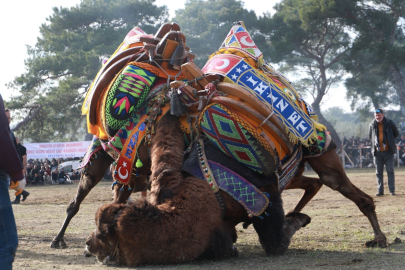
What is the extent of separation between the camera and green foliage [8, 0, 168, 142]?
96.8 feet

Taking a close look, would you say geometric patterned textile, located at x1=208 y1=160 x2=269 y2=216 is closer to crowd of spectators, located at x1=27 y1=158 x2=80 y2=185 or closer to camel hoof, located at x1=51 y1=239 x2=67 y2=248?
camel hoof, located at x1=51 y1=239 x2=67 y2=248

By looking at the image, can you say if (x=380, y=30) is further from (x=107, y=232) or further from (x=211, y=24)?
(x=107, y=232)

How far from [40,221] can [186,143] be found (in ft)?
15.8

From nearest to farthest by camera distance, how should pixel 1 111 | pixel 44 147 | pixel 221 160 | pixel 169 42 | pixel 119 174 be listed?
pixel 1 111 → pixel 221 160 → pixel 119 174 → pixel 169 42 → pixel 44 147

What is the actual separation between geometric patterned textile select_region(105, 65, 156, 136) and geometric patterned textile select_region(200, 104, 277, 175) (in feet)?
2.98

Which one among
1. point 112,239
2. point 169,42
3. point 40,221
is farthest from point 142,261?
point 40,221

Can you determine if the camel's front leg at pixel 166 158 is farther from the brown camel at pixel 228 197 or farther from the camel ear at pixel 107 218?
the camel ear at pixel 107 218

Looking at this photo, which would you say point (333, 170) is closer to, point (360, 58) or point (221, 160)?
point (221, 160)

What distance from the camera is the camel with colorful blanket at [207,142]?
11.0 feet

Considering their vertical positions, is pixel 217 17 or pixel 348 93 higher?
pixel 217 17

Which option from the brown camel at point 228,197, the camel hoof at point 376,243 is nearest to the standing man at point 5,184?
the brown camel at point 228,197

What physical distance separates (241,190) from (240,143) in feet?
1.38

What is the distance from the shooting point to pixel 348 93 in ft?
157

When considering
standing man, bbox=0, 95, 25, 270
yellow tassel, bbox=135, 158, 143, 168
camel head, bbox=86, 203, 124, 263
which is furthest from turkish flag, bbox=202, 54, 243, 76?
standing man, bbox=0, 95, 25, 270
